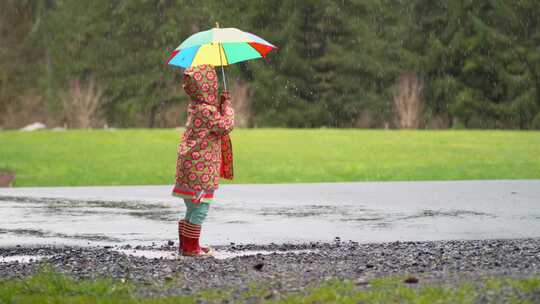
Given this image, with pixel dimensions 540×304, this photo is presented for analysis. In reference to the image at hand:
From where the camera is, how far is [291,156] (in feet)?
83.9

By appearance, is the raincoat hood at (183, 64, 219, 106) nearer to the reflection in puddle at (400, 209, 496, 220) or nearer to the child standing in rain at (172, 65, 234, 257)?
the child standing in rain at (172, 65, 234, 257)

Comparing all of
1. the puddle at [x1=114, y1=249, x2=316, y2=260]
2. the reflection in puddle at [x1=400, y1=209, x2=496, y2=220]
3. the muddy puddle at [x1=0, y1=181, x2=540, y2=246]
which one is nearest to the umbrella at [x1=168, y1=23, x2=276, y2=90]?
the puddle at [x1=114, y1=249, x2=316, y2=260]

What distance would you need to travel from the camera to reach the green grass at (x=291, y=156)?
2148 cm

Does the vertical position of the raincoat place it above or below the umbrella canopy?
below

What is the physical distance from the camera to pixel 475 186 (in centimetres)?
1716

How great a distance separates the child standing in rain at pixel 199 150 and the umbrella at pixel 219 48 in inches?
11.1

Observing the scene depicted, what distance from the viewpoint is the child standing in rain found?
323 inches

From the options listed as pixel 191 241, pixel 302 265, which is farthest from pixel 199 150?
pixel 302 265

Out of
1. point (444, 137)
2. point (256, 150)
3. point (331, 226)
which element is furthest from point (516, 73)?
point (331, 226)

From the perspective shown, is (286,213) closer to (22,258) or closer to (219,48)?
(219,48)

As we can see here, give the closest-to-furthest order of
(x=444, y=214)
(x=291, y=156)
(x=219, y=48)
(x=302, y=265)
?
(x=302, y=265) < (x=219, y=48) < (x=444, y=214) < (x=291, y=156)

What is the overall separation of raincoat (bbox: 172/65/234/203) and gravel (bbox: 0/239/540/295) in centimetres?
68

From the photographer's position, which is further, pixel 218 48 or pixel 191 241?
pixel 218 48

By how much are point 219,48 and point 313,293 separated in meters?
3.72
